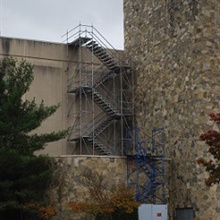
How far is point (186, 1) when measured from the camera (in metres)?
36.1

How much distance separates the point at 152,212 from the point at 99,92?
10503 mm

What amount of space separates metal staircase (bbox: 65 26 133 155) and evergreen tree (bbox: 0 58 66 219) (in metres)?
5.10

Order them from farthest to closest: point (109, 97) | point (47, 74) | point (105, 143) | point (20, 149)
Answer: point (109, 97) → point (105, 143) → point (47, 74) → point (20, 149)

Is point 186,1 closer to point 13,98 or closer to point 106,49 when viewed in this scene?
point 106,49

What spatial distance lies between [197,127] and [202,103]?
127cm

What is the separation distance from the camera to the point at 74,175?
3450 centimetres

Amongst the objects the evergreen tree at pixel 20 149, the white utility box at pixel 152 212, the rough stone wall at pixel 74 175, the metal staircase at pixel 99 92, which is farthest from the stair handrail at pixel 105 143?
the white utility box at pixel 152 212

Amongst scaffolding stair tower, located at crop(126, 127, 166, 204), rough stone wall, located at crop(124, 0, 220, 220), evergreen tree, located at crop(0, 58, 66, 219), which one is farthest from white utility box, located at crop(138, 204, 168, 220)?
evergreen tree, located at crop(0, 58, 66, 219)

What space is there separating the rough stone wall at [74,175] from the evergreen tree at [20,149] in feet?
2.00

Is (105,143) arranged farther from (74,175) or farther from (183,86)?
(183,86)

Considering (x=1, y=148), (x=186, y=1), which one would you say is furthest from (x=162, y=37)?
(x=1, y=148)

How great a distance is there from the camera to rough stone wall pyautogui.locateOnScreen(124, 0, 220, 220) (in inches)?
1345

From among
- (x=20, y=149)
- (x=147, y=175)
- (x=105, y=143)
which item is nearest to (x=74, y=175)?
A: (x=20, y=149)

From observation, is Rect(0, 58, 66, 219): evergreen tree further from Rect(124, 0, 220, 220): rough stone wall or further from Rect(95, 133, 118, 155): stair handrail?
Rect(124, 0, 220, 220): rough stone wall
